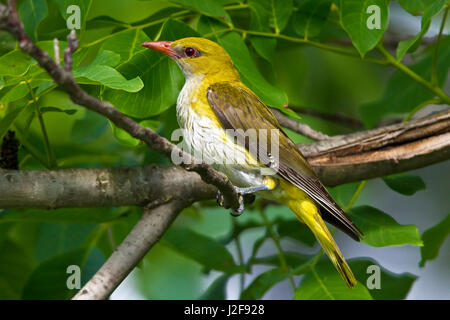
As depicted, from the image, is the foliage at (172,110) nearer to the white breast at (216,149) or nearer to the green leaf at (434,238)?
the green leaf at (434,238)

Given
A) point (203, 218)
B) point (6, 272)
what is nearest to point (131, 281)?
point (203, 218)

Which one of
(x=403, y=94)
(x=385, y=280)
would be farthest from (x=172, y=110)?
(x=403, y=94)

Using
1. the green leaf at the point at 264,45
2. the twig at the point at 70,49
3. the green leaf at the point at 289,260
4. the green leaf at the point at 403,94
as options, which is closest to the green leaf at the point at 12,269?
the green leaf at the point at 289,260

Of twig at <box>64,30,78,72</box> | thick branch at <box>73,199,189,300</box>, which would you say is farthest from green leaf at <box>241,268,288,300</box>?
twig at <box>64,30,78,72</box>

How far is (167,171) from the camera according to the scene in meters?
3.12

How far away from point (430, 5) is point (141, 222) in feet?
5.46

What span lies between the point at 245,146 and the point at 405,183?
1161 millimetres

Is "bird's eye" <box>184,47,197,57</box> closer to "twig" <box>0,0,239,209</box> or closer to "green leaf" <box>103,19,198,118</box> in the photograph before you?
"green leaf" <box>103,19,198,118</box>

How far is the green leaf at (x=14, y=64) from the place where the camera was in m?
2.55

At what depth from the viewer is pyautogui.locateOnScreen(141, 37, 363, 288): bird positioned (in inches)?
112

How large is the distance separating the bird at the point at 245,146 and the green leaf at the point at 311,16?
0.42 m

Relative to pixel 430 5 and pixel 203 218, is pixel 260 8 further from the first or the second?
pixel 203 218

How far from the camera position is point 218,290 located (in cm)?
389

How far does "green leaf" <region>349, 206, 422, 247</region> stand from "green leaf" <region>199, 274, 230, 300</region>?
3.42 ft
